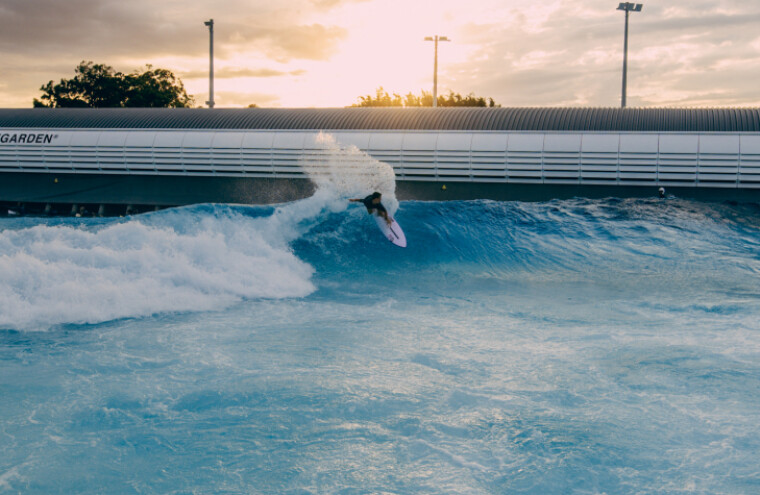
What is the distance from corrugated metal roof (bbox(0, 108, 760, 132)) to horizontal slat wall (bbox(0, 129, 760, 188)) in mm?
689

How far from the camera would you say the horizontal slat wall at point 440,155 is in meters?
19.8

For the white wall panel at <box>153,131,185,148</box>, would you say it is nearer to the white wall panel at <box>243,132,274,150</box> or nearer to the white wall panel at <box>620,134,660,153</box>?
the white wall panel at <box>243,132,274,150</box>

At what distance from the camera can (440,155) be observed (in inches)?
834

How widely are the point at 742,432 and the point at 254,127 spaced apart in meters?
20.2

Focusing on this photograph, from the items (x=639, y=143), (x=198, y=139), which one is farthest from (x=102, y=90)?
(x=639, y=143)

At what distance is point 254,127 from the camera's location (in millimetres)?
23359

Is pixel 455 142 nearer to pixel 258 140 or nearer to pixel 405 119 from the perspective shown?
pixel 405 119

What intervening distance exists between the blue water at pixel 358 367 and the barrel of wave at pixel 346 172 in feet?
11.4

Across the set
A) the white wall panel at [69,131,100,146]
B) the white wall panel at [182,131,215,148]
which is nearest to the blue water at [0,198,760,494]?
the white wall panel at [182,131,215,148]

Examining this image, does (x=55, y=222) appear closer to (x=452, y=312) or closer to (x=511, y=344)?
(x=452, y=312)

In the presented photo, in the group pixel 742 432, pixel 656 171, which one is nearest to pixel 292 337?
pixel 742 432

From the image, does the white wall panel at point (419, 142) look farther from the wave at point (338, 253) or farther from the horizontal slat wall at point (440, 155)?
the wave at point (338, 253)

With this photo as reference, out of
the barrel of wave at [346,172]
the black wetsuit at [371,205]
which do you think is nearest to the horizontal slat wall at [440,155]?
the barrel of wave at [346,172]

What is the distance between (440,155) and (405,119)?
2.49 meters
